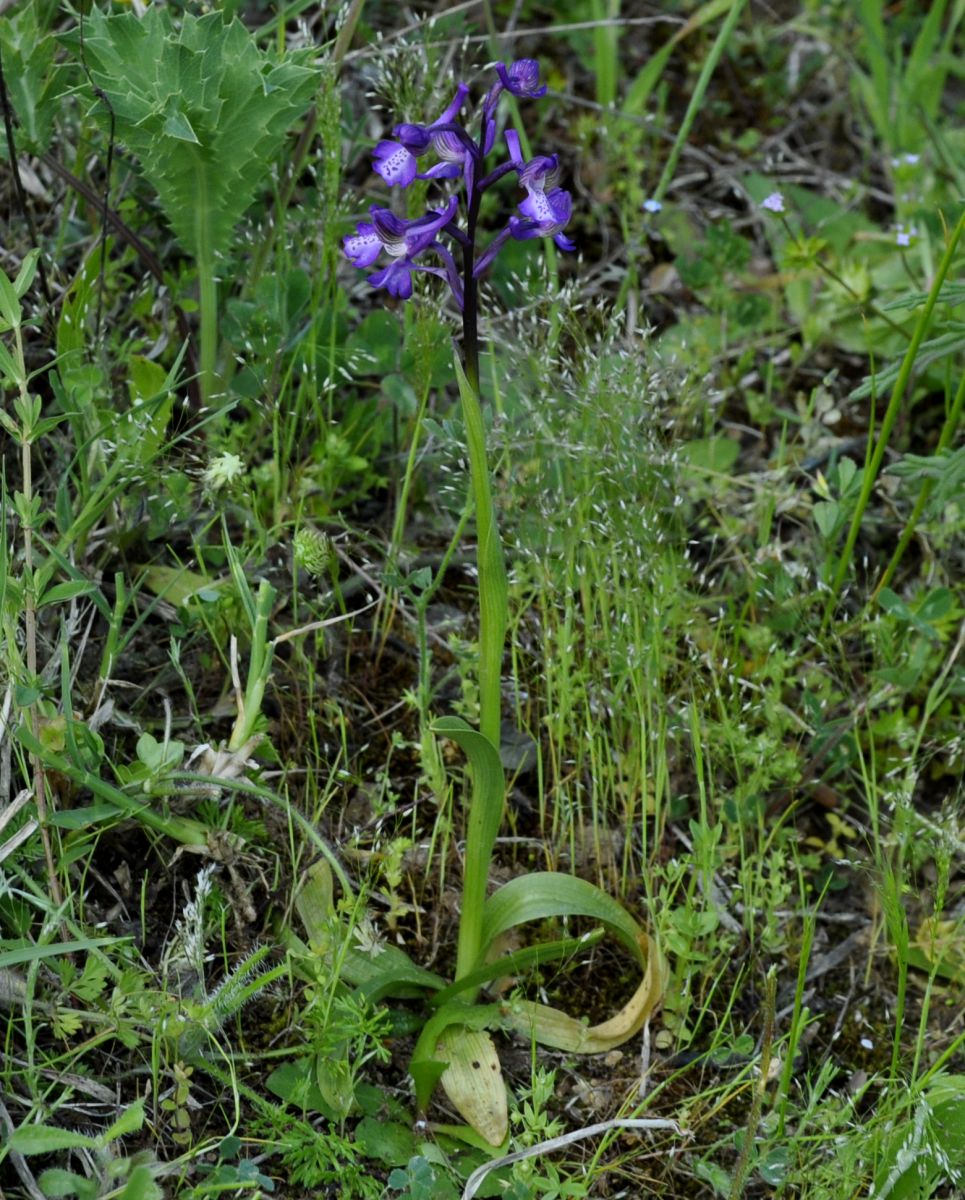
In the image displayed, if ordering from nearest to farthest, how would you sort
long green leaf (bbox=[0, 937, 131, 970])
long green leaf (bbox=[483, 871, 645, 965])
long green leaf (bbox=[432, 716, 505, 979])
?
long green leaf (bbox=[0, 937, 131, 970]) → long green leaf (bbox=[432, 716, 505, 979]) → long green leaf (bbox=[483, 871, 645, 965])

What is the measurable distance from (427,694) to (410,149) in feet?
2.97

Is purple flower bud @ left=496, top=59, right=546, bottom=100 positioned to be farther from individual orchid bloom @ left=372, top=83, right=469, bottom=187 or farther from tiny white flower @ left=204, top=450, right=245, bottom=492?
tiny white flower @ left=204, top=450, right=245, bottom=492

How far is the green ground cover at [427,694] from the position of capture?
1767 millimetres

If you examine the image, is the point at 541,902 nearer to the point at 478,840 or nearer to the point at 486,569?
the point at 478,840

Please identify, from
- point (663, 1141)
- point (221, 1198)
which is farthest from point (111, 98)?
point (663, 1141)

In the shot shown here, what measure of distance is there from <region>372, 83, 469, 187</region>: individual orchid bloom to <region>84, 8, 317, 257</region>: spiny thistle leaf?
60 centimetres

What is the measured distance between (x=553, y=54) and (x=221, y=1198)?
10.6 feet

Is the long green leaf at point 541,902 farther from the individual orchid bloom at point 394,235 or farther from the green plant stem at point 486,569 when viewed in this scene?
the individual orchid bloom at point 394,235

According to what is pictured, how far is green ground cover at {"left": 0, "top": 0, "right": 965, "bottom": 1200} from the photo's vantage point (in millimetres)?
1767

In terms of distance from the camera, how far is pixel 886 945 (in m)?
2.28

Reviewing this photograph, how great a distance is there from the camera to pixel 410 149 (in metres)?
1.66

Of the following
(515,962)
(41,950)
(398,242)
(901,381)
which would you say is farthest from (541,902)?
(901,381)

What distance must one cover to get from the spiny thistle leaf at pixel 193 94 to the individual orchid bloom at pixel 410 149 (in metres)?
0.60

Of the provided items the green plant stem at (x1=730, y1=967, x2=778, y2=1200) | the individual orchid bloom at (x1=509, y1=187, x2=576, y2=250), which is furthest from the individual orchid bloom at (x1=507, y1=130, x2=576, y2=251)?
the green plant stem at (x1=730, y1=967, x2=778, y2=1200)
